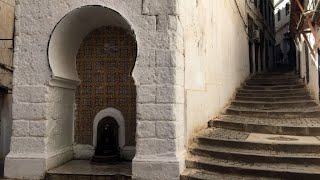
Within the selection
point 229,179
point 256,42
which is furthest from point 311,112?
point 256,42

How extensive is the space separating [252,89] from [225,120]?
4.80 m

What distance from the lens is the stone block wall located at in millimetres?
5238

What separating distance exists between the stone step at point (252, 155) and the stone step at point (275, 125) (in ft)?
5.46

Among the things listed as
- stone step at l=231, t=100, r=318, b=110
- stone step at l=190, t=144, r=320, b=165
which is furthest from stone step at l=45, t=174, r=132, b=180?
stone step at l=231, t=100, r=318, b=110

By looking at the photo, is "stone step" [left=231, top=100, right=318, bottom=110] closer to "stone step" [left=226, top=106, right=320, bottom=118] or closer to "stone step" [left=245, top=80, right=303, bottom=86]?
"stone step" [left=226, top=106, right=320, bottom=118]

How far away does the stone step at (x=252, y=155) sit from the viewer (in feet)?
17.2

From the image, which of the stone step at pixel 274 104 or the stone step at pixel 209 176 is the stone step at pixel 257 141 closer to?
the stone step at pixel 209 176

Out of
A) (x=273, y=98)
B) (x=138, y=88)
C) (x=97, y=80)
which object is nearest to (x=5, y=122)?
(x=97, y=80)

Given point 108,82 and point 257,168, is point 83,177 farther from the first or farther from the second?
point 257,168

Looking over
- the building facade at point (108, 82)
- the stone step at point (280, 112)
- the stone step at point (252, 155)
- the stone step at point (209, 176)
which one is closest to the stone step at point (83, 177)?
the building facade at point (108, 82)

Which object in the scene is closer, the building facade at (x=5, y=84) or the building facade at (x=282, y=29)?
the building facade at (x=5, y=84)

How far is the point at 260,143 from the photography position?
5.84m

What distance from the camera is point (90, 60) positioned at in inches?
265

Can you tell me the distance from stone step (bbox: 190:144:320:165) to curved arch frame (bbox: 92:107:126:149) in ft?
4.95
